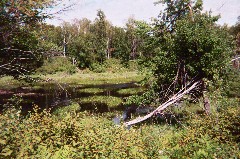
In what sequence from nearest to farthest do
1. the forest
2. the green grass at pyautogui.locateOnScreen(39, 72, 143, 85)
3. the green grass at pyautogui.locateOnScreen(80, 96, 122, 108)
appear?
the forest
the green grass at pyautogui.locateOnScreen(80, 96, 122, 108)
the green grass at pyautogui.locateOnScreen(39, 72, 143, 85)

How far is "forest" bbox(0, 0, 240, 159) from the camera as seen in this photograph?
277 inches

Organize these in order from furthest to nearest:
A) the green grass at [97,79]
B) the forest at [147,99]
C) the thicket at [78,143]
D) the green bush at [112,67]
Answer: the green bush at [112,67] → the green grass at [97,79] → the forest at [147,99] → the thicket at [78,143]

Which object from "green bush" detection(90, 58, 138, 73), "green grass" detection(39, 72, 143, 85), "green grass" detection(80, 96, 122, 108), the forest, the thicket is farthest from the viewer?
"green bush" detection(90, 58, 138, 73)

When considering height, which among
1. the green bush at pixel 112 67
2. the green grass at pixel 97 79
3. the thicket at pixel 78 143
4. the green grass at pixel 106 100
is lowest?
the green grass at pixel 106 100

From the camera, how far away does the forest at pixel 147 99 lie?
7.04 meters

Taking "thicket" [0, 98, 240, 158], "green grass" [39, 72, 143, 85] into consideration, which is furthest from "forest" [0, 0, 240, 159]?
"green grass" [39, 72, 143, 85]

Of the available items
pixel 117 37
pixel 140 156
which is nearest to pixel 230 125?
pixel 140 156

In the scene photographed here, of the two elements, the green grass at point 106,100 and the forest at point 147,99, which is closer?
the forest at point 147,99

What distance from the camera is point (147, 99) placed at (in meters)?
19.9

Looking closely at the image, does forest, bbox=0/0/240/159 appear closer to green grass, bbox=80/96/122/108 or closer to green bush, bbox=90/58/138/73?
green grass, bbox=80/96/122/108

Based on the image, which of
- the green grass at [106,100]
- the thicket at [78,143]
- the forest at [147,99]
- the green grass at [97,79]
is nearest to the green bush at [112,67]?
the green grass at [97,79]

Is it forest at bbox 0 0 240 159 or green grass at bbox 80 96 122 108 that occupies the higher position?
forest at bbox 0 0 240 159

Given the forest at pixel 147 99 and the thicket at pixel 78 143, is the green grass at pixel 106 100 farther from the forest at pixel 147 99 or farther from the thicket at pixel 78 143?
the thicket at pixel 78 143

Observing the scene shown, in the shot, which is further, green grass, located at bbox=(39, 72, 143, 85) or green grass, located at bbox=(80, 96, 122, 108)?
green grass, located at bbox=(39, 72, 143, 85)
